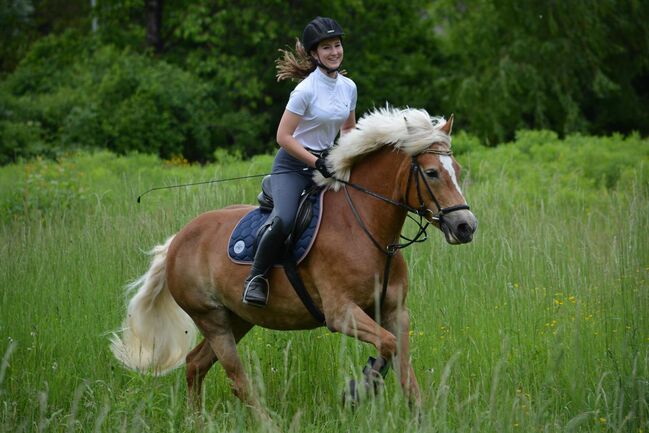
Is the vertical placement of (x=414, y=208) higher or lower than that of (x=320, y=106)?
lower

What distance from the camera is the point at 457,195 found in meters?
5.76

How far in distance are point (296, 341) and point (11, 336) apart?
2.42m

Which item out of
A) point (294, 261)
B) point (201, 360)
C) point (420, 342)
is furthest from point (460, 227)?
point (201, 360)

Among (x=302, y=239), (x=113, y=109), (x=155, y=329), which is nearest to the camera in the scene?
Result: (x=302, y=239)

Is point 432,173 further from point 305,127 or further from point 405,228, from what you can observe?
point 405,228

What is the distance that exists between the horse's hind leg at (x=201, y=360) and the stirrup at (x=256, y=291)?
895 mm

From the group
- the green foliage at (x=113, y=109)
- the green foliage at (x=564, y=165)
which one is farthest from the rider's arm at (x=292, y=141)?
the green foliage at (x=113, y=109)

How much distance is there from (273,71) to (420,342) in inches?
961

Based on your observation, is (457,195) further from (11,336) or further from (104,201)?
(104,201)

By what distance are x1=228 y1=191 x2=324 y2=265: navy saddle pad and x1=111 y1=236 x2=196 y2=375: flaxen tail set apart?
919 mm

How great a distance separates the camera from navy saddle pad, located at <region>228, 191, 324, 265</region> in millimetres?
6332

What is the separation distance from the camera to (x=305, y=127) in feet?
21.6

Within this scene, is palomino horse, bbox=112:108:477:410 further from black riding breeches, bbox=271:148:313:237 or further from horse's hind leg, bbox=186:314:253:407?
black riding breeches, bbox=271:148:313:237

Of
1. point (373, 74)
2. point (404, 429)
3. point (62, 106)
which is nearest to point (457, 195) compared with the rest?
point (404, 429)
